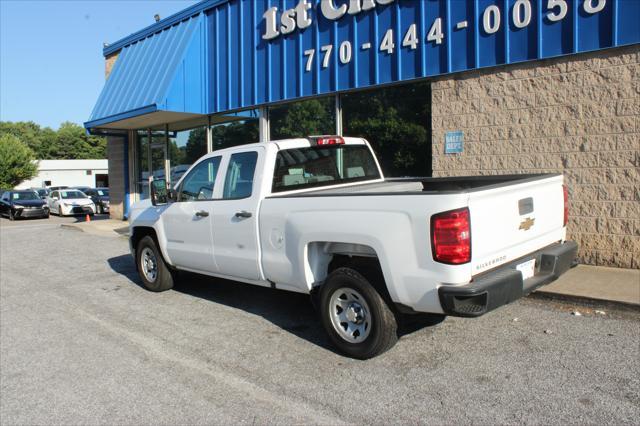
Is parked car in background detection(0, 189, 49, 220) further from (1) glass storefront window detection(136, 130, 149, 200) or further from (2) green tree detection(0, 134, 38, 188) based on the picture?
(2) green tree detection(0, 134, 38, 188)

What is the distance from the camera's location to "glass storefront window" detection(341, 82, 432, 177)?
9273 millimetres

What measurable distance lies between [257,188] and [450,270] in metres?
2.30

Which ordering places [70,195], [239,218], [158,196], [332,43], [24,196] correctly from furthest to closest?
1. [70,195]
2. [24,196]
3. [332,43]
4. [158,196]
5. [239,218]

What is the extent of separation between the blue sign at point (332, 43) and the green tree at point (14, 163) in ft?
151

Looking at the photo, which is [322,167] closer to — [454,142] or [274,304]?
[274,304]

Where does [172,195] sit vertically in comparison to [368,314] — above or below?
above

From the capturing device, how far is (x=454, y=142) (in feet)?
28.8

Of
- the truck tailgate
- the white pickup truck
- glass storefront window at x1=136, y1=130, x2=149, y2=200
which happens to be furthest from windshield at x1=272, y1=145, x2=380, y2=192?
glass storefront window at x1=136, y1=130, x2=149, y2=200

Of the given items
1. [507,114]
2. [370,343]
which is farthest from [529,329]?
[507,114]

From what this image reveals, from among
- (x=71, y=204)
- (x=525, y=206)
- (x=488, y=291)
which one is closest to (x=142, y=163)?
(x=71, y=204)

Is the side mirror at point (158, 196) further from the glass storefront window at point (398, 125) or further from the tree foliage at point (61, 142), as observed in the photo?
the tree foliage at point (61, 142)

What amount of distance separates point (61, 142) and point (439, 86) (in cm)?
9596

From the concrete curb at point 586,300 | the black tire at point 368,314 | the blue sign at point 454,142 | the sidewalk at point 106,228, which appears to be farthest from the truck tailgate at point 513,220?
the sidewalk at point 106,228

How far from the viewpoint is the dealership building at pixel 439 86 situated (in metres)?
7.23
